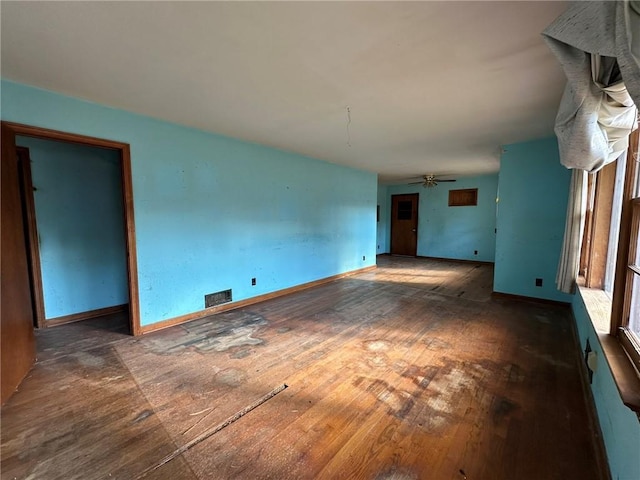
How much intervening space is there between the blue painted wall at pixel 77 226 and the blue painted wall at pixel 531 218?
18.0 ft

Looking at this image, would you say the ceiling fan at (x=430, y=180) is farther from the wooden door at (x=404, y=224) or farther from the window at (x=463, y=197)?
the wooden door at (x=404, y=224)

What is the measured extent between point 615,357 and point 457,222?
21.9 ft

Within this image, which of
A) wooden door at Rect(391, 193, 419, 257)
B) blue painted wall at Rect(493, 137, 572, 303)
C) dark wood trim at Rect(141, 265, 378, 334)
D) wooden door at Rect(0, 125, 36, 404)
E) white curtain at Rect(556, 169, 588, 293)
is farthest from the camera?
wooden door at Rect(391, 193, 419, 257)

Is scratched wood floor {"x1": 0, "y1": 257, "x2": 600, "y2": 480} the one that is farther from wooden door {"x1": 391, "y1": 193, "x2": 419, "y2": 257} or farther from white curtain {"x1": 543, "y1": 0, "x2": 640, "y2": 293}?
wooden door {"x1": 391, "y1": 193, "x2": 419, "y2": 257}

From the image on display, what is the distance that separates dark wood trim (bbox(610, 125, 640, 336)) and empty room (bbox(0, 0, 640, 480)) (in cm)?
1

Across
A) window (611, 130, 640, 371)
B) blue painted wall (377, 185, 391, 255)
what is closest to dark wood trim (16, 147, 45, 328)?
window (611, 130, 640, 371)

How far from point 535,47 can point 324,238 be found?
3947 mm

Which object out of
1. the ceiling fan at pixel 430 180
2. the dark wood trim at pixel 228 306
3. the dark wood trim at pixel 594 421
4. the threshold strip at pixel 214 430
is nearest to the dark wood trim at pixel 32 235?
the dark wood trim at pixel 228 306

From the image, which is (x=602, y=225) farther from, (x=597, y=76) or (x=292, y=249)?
(x=292, y=249)

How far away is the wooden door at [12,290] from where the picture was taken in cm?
186

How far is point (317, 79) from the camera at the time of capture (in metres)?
2.06

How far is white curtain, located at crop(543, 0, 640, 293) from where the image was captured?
2.52ft

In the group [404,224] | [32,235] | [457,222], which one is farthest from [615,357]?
[404,224]

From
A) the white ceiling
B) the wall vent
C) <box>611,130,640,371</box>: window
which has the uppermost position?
the white ceiling
